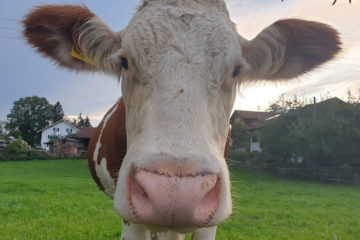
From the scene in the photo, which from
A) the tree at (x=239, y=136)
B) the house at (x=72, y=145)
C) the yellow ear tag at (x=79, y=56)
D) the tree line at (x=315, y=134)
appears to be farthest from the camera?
→ the house at (x=72, y=145)

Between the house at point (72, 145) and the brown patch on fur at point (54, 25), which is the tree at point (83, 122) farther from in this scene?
the brown patch on fur at point (54, 25)

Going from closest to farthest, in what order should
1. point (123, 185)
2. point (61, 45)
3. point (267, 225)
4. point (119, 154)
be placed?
1. point (123, 185)
2. point (61, 45)
3. point (119, 154)
4. point (267, 225)

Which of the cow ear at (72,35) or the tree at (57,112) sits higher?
the tree at (57,112)

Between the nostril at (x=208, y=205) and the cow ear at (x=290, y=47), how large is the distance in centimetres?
173

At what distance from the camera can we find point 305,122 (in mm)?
27094

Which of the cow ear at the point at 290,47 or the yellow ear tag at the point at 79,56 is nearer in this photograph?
the cow ear at the point at 290,47

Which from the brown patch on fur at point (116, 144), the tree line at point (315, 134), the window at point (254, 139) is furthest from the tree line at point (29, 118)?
the brown patch on fur at point (116, 144)

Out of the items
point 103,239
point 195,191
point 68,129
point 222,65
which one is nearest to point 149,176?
point 195,191

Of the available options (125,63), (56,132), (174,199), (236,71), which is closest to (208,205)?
(174,199)

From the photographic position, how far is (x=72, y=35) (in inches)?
121

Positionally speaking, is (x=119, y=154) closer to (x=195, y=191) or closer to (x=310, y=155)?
(x=195, y=191)

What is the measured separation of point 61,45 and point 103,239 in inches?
149

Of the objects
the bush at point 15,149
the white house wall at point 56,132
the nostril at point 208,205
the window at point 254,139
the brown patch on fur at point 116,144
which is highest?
the white house wall at point 56,132

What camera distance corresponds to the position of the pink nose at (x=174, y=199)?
1.42 m
